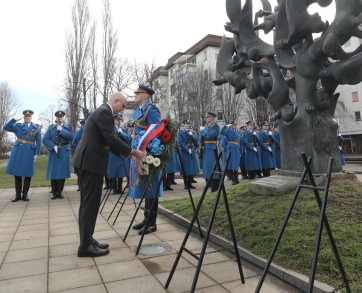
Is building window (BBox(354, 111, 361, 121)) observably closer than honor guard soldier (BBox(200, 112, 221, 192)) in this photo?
No

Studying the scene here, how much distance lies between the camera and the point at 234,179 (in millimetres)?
10828

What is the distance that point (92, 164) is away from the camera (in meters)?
4.02

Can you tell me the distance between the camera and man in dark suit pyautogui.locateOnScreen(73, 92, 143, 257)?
3.98m

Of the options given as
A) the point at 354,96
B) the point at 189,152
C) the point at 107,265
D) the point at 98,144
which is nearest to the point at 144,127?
the point at 98,144

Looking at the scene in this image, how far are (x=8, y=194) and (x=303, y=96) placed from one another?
940 cm

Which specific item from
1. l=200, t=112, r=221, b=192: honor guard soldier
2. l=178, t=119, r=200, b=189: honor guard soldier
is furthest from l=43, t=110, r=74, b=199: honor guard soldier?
l=200, t=112, r=221, b=192: honor guard soldier

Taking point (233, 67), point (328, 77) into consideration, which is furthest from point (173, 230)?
point (233, 67)

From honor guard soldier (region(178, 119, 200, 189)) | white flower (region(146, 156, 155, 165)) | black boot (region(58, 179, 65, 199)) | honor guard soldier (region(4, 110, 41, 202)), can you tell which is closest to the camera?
white flower (region(146, 156, 155, 165))

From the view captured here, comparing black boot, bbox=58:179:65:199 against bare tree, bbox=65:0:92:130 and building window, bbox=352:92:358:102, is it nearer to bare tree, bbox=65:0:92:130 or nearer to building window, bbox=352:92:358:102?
bare tree, bbox=65:0:92:130

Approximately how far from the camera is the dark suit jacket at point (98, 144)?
402 centimetres

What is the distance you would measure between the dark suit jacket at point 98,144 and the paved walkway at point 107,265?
3.88 ft

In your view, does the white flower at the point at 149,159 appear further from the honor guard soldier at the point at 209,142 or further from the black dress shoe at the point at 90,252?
the honor guard soldier at the point at 209,142

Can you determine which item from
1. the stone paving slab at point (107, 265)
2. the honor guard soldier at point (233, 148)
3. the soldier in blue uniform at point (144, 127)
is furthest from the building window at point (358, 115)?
the soldier in blue uniform at point (144, 127)

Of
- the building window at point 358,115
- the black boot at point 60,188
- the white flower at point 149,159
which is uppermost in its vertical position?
the building window at point 358,115
